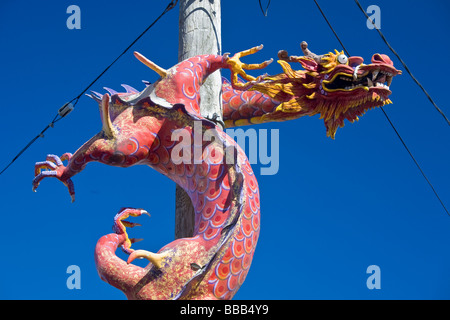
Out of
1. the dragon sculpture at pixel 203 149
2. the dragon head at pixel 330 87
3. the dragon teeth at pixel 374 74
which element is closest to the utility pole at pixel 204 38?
the dragon sculpture at pixel 203 149

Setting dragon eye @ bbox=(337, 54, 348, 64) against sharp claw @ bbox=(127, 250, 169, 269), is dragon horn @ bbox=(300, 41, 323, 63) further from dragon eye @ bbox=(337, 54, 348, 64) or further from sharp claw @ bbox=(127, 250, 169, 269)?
sharp claw @ bbox=(127, 250, 169, 269)

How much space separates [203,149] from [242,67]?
63cm

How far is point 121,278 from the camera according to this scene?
3.43 m

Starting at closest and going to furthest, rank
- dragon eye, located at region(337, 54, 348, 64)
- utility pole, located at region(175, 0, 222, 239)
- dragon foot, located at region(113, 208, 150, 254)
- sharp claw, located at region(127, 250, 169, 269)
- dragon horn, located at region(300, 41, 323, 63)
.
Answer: sharp claw, located at region(127, 250, 169, 269), dragon foot, located at region(113, 208, 150, 254), dragon eye, located at region(337, 54, 348, 64), dragon horn, located at region(300, 41, 323, 63), utility pole, located at region(175, 0, 222, 239)

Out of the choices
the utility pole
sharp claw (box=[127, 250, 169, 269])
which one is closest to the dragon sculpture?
sharp claw (box=[127, 250, 169, 269])

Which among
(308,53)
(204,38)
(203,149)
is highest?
(204,38)

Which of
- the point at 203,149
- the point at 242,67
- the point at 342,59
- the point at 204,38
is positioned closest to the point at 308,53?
the point at 342,59

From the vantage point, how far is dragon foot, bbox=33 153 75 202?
3771mm

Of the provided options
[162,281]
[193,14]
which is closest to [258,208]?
[162,281]

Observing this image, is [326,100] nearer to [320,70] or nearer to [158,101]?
[320,70]

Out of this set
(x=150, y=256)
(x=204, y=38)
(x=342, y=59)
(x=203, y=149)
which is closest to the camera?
(x=150, y=256)

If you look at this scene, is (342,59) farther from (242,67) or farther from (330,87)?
(242,67)

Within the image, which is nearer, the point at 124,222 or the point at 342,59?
the point at 124,222

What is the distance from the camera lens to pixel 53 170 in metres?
3.80
